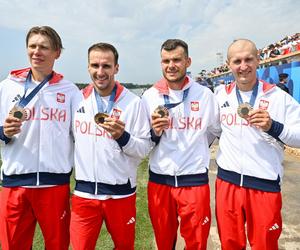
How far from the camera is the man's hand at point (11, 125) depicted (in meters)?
2.83

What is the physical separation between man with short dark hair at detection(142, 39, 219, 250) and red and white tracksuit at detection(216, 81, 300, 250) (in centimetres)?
20

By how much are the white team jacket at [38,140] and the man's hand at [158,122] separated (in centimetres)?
81

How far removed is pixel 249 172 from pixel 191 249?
949mm

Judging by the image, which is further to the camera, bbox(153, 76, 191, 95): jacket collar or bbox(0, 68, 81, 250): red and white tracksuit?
bbox(153, 76, 191, 95): jacket collar

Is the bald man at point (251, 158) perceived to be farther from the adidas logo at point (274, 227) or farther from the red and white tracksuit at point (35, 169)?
the red and white tracksuit at point (35, 169)

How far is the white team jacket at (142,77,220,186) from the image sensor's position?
10.7 ft

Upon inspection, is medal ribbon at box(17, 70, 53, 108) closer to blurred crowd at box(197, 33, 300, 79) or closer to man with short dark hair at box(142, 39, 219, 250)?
man with short dark hair at box(142, 39, 219, 250)

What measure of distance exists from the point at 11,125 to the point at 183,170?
1634 mm

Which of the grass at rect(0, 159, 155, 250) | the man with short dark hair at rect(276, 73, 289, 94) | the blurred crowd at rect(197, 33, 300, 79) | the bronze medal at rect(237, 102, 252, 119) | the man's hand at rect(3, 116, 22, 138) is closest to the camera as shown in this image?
the man's hand at rect(3, 116, 22, 138)

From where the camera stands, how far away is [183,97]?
Result: 132 inches

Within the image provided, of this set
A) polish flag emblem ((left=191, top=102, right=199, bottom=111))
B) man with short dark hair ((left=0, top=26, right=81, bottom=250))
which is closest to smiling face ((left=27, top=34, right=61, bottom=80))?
man with short dark hair ((left=0, top=26, right=81, bottom=250))

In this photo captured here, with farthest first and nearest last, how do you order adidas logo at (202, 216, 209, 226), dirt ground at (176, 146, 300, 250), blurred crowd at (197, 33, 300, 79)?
blurred crowd at (197, 33, 300, 79) < dirt ground at (176, 146, 300, 250) < adidas logo at (202, 216, 209, 226)

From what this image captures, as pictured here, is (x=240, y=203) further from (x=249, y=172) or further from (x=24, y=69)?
(x=24, y=69)

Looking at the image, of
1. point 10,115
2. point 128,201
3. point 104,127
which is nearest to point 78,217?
point 128,201
